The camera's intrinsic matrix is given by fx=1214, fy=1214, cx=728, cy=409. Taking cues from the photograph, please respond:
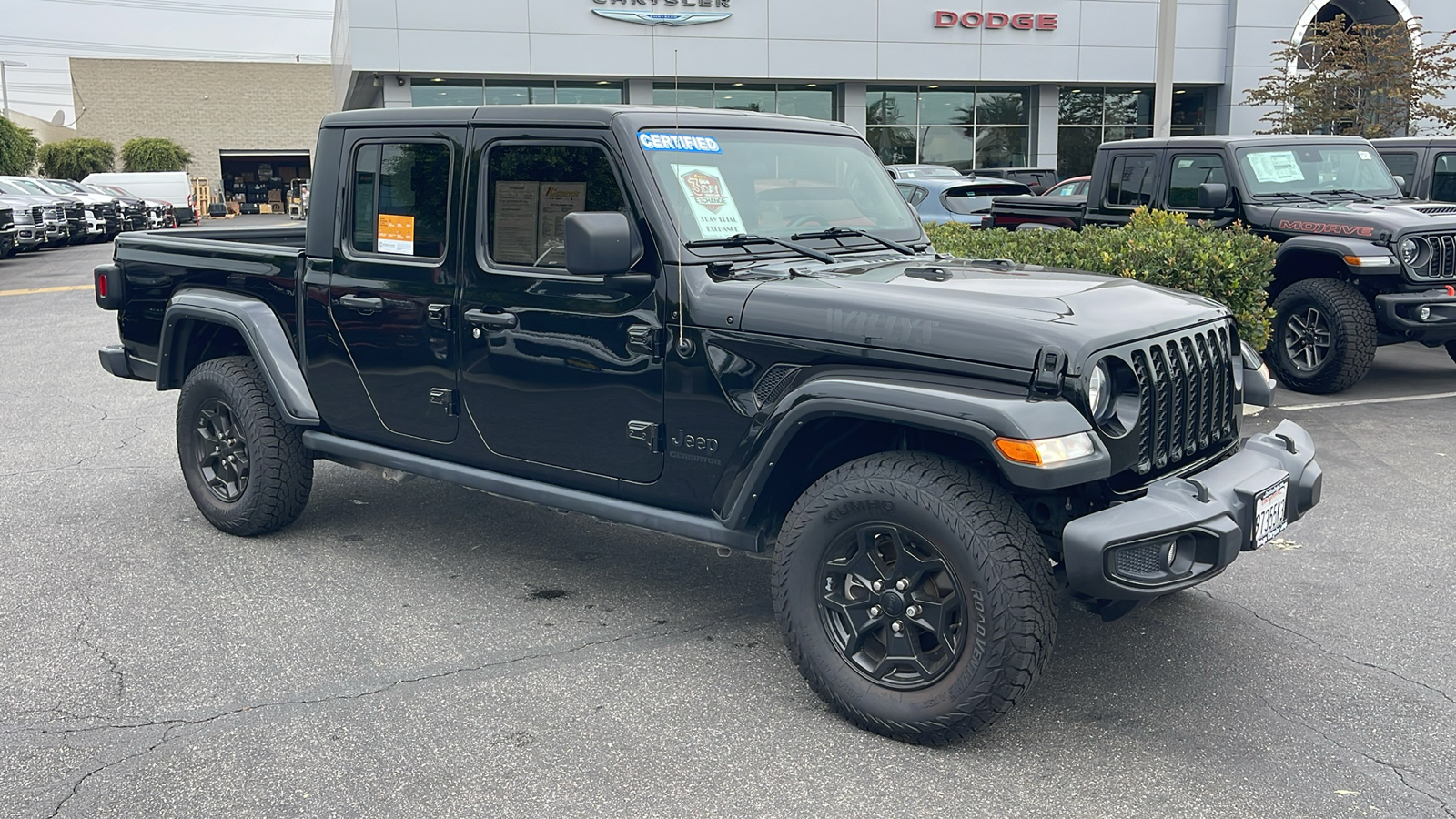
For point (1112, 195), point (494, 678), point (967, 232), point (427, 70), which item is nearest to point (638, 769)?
point (494, 678)

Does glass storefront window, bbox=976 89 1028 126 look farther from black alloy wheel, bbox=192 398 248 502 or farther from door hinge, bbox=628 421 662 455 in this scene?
door hinge, bbox=628 421 662 455

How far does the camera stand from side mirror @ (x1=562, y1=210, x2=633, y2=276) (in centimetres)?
386

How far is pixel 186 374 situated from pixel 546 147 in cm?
259

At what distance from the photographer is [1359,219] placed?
28.8ft

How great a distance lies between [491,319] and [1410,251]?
23.0 feet

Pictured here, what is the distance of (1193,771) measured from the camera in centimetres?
343

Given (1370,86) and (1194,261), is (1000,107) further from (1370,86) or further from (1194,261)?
(1194,261)

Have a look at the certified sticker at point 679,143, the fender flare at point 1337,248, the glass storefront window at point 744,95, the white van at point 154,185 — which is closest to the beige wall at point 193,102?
the white van at point 154,185

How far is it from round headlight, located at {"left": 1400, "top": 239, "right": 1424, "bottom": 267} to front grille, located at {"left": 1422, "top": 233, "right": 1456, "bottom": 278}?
0.07 meters

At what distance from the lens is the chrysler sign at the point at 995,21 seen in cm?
2903

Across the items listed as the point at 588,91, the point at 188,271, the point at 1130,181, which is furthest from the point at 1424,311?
the point at 588,91

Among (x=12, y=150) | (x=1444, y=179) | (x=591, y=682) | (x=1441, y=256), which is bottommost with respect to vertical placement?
(x=591, y=682)

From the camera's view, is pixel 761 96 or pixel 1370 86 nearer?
pixel 1370 86

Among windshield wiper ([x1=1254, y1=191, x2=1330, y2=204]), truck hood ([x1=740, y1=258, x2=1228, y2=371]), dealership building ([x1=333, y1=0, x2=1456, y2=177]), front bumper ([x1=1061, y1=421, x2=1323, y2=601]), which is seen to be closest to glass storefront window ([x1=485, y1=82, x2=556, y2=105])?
dealership building ([x1=333, y1=0, x2=1456, y2=177])
